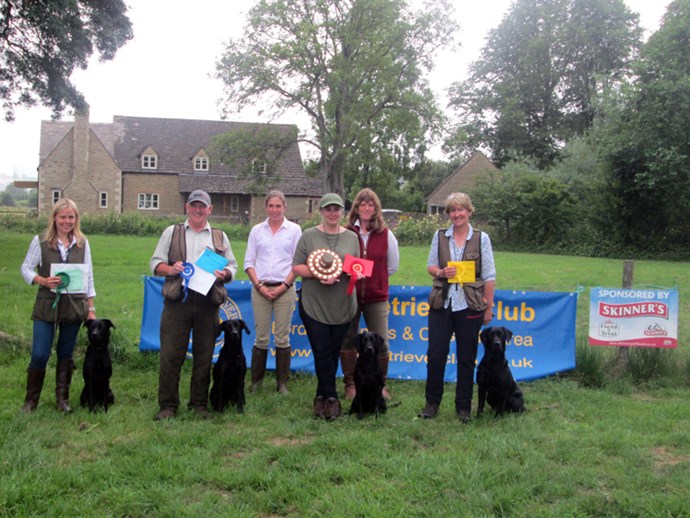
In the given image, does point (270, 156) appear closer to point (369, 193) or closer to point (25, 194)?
point (369, 193)

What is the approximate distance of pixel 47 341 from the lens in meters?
5.13

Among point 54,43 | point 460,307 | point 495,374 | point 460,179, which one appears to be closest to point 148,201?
point 460,179

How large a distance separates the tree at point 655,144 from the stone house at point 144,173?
74.6 feet

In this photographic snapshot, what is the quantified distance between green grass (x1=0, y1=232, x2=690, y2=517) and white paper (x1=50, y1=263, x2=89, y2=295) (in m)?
1.02

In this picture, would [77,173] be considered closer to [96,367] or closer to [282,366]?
[282,366]

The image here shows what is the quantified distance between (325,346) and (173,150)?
45.7m

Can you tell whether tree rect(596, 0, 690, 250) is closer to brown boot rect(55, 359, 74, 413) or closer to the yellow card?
the yellow card

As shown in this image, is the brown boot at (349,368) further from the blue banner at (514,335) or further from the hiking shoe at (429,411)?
the blue banner at (514,335)

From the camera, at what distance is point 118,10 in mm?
19594

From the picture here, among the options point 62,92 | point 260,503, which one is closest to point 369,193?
point 260,503

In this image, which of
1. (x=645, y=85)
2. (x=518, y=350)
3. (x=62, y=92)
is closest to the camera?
(x=518, y=350)

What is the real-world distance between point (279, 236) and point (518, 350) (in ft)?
9.67

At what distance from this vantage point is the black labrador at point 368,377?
17.1ft

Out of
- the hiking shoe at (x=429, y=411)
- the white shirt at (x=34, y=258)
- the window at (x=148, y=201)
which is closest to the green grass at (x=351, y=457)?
the hiking shoe at (x=429, y=411)
